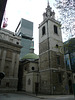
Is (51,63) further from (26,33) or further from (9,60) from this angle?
(26,33)

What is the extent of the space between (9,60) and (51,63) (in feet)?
51.0

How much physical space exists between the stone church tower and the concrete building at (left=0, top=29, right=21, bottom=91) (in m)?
9.84

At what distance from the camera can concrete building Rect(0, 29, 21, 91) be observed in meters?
28.4

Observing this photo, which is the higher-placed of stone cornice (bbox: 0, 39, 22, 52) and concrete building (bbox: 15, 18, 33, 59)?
concrete building (bbox: 15, 18, 33, 59)

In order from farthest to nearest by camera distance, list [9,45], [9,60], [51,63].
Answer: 1. [9,45]
2. [9,60]
3. [51,63]

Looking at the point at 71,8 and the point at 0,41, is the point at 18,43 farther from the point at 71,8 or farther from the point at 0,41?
the point at 71,8

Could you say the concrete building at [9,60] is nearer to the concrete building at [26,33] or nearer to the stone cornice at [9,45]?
the stone cornice at [9,45]

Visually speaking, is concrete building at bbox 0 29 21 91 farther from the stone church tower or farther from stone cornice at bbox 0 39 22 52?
the stone church tower

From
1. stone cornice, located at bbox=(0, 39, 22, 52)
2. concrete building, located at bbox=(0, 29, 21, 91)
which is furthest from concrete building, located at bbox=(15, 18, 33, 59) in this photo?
concrete building, located at bbox=(0, 29, 21, 91)

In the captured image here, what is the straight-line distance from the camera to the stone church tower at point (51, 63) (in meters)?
21.9

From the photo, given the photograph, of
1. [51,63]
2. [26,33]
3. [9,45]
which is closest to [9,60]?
[9,45]

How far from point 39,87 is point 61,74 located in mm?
6993

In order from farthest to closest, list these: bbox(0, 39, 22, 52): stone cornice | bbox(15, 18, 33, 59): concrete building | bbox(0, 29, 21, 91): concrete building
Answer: bbox(15, 18, 33, 59): concrete building → bbox(0, 39, 22, 52): stone cornice → bbox(0, 29, 21, 91): concrete building

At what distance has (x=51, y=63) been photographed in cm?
2317
